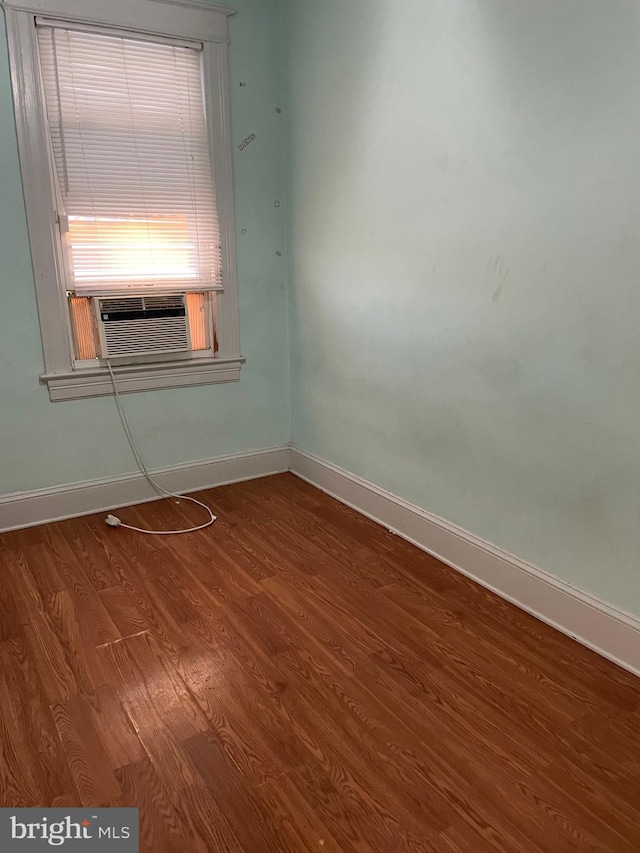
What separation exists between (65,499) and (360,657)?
1.78m

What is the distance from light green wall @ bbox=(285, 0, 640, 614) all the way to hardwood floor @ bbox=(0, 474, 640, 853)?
402 mm

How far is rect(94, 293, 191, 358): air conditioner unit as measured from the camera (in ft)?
9.66

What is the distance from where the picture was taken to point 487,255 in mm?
2186

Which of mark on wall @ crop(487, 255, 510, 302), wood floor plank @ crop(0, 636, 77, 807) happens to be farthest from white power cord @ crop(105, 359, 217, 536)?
mark on wall @ crop(487, 255, 510, 302)

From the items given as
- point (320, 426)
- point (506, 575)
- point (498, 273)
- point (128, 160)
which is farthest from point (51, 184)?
point (506, 575)

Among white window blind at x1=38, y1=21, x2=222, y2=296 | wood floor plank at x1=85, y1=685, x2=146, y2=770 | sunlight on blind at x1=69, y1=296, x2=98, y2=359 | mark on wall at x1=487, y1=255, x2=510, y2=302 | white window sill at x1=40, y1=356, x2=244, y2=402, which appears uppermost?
white window blind at x1=38, y1=21, x2=222, y2=296

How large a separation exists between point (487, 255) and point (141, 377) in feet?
5.96

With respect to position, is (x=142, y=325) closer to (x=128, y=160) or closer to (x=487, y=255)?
(x=128, y=160)

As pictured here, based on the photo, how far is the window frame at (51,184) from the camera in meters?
2.57

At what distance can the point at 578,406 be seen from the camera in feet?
6.41

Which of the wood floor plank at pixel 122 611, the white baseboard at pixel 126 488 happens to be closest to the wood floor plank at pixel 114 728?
the wood floor plank at pixel 122 611

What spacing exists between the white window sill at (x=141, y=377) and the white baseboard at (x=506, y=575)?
0.82 meters

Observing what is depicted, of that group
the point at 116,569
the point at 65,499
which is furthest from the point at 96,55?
the point at 116,569

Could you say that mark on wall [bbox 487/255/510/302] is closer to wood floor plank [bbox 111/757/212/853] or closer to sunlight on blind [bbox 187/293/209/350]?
sunlight on blind [bbox 187/293/209/350]
